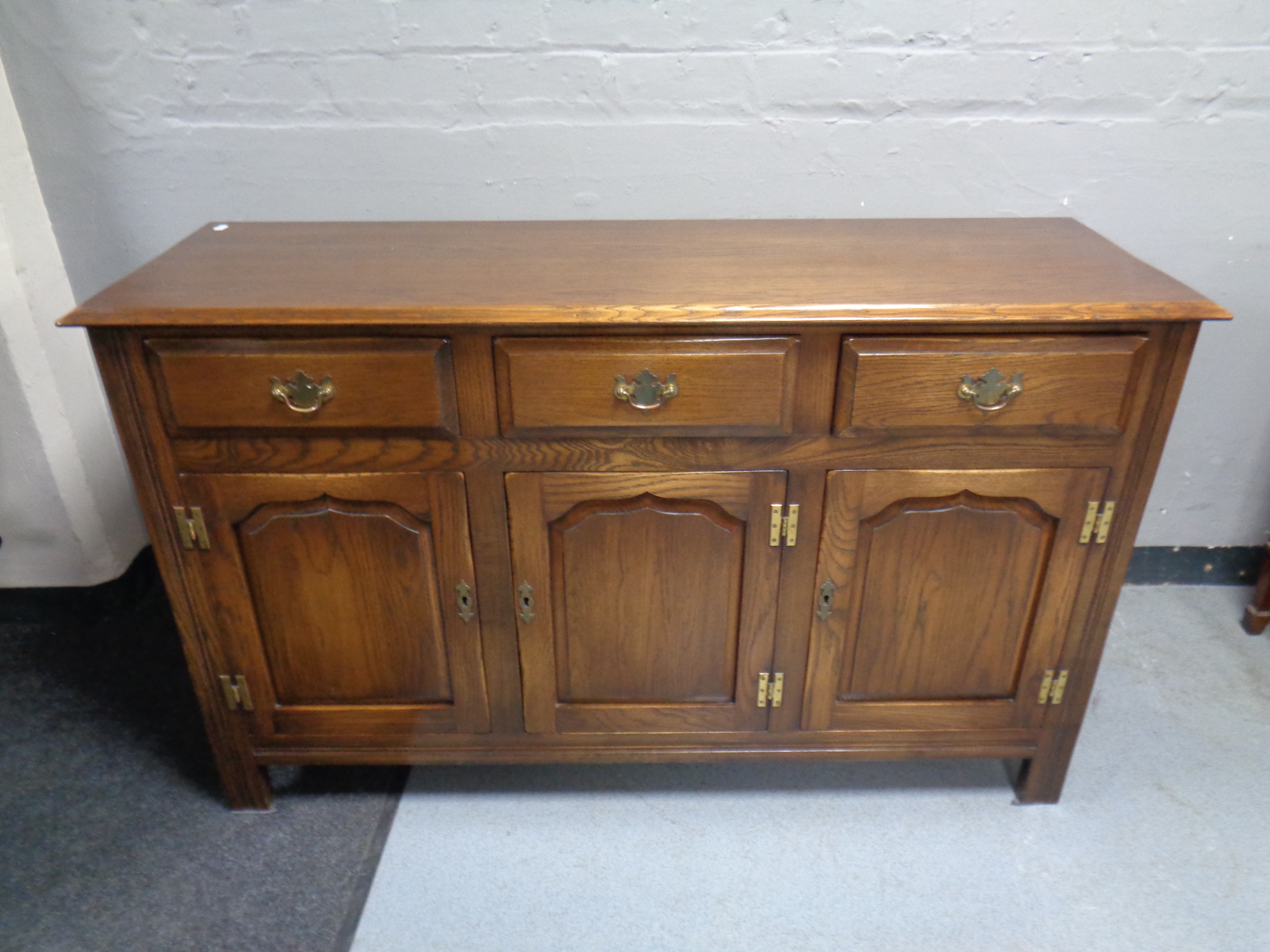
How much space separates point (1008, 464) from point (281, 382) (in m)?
1.09

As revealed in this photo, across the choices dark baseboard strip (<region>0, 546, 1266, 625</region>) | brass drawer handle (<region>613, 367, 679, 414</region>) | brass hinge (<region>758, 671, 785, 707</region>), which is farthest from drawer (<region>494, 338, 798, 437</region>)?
dark baseboard strip (<region>0, 546, 1266, 625</region>)

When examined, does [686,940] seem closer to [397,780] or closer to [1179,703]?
[397,780]

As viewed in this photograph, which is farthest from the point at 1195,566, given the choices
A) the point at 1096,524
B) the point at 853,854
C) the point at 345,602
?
the point at 345,602

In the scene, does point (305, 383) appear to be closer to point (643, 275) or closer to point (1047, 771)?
point (643, 275)

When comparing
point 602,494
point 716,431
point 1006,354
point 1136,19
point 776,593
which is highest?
point 1136,19

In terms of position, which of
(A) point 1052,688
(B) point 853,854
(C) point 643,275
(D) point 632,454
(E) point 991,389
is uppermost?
(C) point 643,275

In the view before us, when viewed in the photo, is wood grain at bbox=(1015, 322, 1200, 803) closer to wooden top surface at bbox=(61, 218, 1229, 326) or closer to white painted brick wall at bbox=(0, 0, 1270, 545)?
wooden top surface at bbox=(61, 218, 1229, 326)

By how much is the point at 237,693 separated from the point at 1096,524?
4.77ft

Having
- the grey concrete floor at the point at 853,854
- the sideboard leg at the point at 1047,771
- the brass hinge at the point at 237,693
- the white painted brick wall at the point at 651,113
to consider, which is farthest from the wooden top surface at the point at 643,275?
the grey concrete floor at the point at 853,854

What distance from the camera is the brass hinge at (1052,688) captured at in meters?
1.55

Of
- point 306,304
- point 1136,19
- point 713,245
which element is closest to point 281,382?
point 306,304

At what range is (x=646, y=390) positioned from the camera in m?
1.29

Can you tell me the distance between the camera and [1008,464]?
1.37 meters

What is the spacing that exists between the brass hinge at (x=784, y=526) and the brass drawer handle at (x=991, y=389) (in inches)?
12.0
